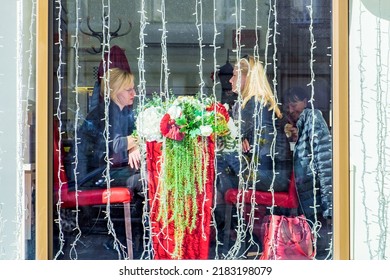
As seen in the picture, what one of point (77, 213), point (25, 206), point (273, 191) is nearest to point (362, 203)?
point (273, 191)

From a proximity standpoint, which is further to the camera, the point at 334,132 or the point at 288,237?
the point at 288,237

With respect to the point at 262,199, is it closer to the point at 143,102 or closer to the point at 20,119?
the point at 143,102

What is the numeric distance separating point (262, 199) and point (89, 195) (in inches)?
36.7

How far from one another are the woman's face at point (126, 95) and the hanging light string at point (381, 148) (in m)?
1.30

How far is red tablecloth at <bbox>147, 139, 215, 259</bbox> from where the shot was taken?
3.62 m

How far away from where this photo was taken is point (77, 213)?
3.60m

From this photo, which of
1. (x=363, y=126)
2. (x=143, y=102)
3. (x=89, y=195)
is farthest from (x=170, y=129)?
(x=363, y=126)

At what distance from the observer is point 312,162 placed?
3648 mm

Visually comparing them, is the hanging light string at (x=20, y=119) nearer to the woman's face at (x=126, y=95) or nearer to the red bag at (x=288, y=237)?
the woman's face at (x=126, y=95)

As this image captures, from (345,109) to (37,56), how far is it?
1644 millimetres

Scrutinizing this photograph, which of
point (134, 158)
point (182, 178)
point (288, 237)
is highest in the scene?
point (134, 158)

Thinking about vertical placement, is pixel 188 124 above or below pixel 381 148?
above

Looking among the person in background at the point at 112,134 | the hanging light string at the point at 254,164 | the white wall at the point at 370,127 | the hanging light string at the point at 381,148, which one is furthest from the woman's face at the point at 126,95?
the hanging light string at the point at 381,148

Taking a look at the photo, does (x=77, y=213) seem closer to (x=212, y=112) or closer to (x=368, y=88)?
(x=212, y=112)
